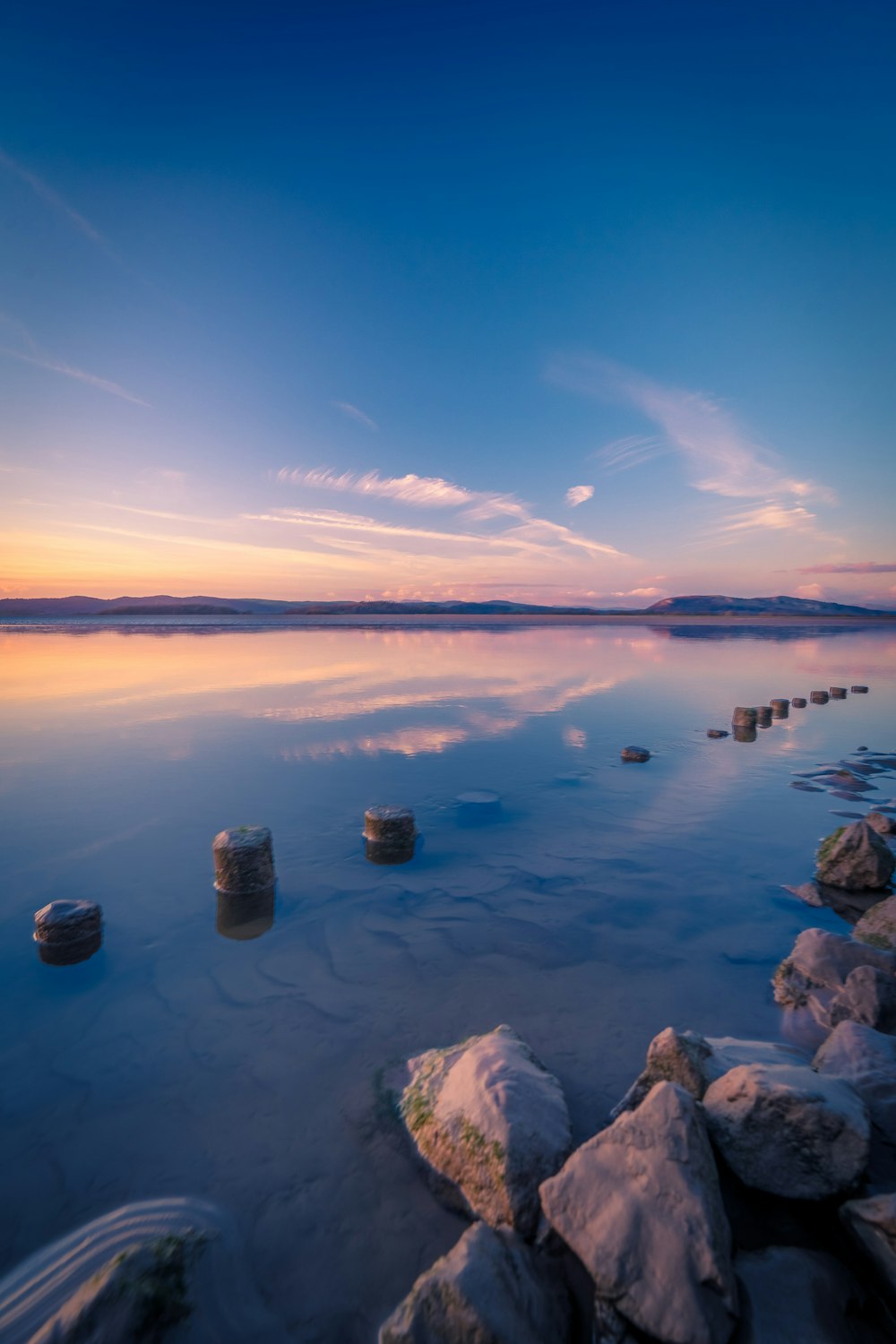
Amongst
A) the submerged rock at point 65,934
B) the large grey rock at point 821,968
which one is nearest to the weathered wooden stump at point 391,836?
the submerged rock at point 65,934

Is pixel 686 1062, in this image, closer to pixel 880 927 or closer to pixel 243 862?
pixel 880 927

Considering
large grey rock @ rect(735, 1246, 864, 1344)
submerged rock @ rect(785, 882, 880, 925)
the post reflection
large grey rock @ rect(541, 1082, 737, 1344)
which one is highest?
large grey rock @ rect(541, 1082, 737, 1344)

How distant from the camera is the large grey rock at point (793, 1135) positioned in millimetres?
2623

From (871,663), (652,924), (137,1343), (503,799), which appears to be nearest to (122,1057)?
(137,1343)

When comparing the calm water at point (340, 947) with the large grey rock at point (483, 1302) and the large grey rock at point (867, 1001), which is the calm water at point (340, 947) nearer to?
the large grey rock at point (867, 1001)

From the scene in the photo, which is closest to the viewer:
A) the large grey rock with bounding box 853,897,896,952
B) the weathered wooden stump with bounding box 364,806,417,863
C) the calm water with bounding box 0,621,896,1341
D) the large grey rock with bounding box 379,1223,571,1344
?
the large grey rock with bounding box 379,1223,571,1344

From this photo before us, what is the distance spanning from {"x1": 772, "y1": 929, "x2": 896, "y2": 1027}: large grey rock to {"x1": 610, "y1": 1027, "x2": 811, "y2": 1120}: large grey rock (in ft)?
3.94

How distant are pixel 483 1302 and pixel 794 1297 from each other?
127 centimetres

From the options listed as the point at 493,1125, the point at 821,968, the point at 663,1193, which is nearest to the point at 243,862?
the point at 493,1125

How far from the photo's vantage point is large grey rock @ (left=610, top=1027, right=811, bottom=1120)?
10.8 feet

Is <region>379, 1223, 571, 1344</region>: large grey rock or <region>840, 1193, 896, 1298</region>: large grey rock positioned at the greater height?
<region>840, 1193, 896, 1298</region>: large grey rock

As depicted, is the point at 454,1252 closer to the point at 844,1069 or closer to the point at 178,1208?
the point at 178,1208

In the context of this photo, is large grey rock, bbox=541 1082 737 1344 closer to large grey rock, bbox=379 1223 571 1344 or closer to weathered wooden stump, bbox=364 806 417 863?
large grey rock, bbox=379 1223 571 1344

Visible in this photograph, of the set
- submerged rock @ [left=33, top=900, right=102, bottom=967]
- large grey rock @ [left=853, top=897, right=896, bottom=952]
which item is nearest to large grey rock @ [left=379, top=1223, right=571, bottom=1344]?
large grey rock @ [left=853, top=897, right=896, bottom=952]
